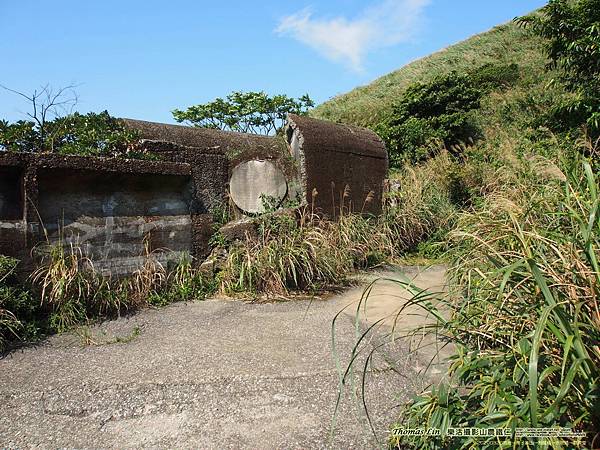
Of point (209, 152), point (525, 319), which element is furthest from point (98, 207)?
point (525, 319)

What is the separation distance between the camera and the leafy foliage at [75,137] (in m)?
3.87

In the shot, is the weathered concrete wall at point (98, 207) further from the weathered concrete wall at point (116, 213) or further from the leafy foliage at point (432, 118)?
the leafy foliage at point (432, 118)

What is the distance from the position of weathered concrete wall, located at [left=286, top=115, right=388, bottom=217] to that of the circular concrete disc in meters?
0.31

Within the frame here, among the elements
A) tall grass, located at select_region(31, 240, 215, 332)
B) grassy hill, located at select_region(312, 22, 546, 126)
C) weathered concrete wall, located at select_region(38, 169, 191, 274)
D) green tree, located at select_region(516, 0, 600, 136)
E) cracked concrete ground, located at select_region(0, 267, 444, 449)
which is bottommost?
cracked concrete ground, located at select_region(0, 267, 444, 449)

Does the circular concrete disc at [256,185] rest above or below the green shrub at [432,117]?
below

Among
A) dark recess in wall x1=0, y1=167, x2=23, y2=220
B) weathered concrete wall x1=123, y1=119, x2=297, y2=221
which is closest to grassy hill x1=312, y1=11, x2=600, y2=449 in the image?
weathered concrete wall x1=123, y1=119, x2=297, y2=221

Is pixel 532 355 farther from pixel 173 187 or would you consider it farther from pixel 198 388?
pixel 173 187

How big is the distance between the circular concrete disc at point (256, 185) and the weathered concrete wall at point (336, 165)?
0.31m

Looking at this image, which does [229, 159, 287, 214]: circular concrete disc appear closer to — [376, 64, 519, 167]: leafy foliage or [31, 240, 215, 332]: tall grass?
[31, 240, 215, 332]: tall grass

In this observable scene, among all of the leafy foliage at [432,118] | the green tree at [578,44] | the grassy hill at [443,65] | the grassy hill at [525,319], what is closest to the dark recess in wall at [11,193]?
the grassy hill at [525,319]

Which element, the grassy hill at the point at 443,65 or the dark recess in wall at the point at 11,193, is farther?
the grassy hill at the point at 443,65

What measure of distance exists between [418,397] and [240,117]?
1496 cm

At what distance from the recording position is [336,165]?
5.86 meters

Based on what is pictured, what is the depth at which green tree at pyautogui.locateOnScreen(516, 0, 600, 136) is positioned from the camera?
5648 mm
